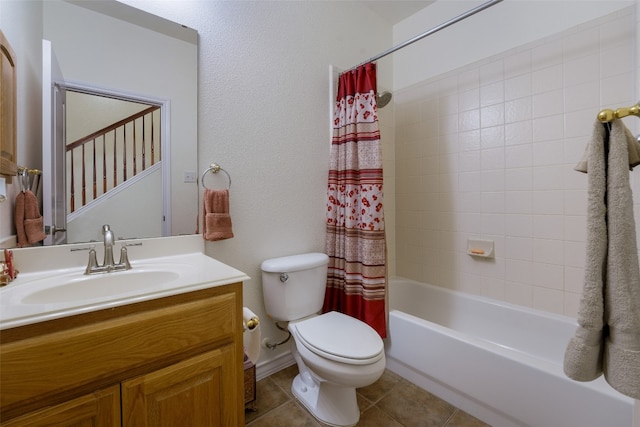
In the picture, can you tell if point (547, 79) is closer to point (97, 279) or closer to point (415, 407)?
point (415, 407)

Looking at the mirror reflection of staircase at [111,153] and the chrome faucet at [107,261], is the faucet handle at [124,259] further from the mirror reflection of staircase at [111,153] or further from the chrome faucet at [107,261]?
the mirror reflection of staircase at [111,153]

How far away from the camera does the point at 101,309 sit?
2.39 feet

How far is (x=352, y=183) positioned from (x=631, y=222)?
1242 mm

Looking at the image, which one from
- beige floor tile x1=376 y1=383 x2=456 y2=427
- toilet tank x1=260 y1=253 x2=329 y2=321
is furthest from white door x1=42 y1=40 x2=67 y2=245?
beige floor tile x1=376 y1=383 x2=456 y2=427

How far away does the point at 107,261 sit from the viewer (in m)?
1.05

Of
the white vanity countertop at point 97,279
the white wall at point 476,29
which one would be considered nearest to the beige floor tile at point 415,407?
the white vanity countertop at point 97,279

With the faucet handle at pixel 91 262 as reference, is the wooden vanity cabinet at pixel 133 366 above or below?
below

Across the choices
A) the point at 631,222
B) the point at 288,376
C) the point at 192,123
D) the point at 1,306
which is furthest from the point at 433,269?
the point at 1,306

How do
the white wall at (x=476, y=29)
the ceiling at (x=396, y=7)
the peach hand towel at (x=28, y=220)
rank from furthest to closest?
1. the ceiling at (x=396, y=7)
2. the white wall at (x=476, y=29)
3. the peach hand towel at (x=28, y=220)

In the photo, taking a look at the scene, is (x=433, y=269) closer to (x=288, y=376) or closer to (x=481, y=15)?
(x=288, y=376)

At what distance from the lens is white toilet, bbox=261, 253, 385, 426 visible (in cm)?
119

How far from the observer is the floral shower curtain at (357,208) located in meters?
1.67

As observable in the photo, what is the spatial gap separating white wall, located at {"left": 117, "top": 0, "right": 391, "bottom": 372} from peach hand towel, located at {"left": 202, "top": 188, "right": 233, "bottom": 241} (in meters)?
0.11

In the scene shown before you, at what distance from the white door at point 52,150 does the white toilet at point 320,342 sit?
0.87 m
